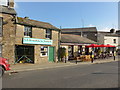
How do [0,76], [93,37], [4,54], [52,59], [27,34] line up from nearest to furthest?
[0,76] → [4,54] → [27,34] → [52,59] → [93,37]

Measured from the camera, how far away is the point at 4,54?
1399 cm

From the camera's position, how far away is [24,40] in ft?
49.9

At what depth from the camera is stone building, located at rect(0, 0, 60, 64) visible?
1415 centimetres

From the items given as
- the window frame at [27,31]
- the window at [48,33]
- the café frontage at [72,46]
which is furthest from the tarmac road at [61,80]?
the café frontage at [72,46]

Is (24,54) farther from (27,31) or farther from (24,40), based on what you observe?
(27,31)

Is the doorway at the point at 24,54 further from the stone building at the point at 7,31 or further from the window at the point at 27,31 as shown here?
the window at the point at 27,31

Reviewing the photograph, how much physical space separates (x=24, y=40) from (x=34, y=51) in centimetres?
190

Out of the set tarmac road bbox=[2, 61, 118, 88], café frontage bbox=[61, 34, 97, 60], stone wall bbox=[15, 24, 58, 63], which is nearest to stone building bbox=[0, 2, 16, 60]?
stone wall bbox=[15, 24, 58, 63]

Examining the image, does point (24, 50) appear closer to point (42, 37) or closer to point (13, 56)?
point (13, 56)

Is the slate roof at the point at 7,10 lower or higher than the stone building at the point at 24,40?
higher

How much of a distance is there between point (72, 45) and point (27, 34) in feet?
30.9

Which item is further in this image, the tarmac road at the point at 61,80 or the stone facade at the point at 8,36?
the stone facade at the point at 8,36

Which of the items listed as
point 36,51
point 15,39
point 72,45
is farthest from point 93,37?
point 15,39

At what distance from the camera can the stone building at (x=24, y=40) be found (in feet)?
46.4
